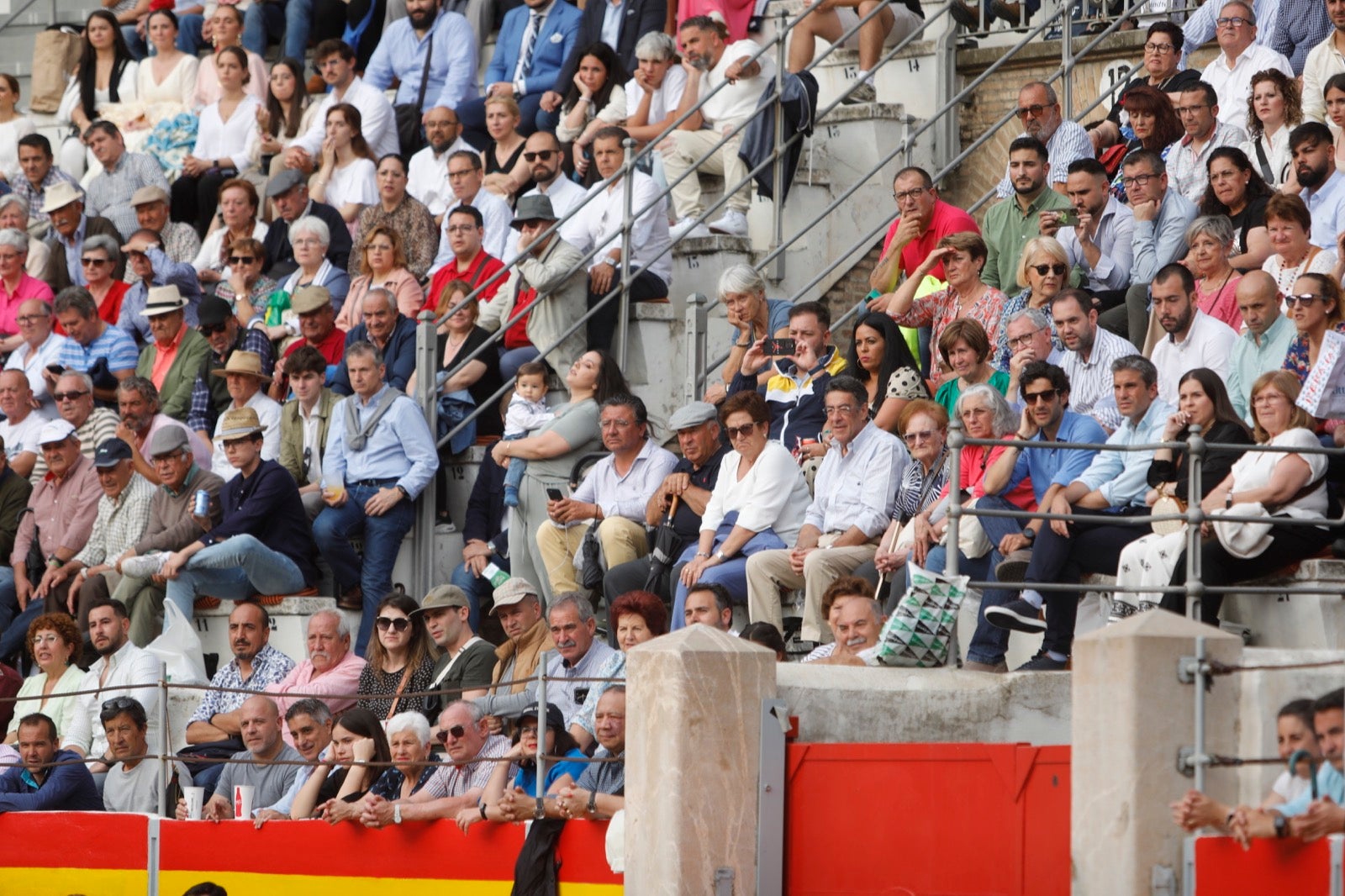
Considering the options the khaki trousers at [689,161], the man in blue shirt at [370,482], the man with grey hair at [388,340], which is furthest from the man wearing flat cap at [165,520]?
the khaki trousers at [689,161]

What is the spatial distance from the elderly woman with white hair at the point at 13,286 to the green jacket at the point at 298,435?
2954 mm

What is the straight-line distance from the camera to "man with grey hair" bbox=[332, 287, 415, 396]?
48.0 feet

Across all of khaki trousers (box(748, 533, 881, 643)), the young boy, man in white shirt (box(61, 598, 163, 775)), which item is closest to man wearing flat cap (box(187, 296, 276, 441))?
the young boy

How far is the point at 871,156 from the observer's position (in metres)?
15.6

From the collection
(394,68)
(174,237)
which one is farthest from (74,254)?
(394,68)

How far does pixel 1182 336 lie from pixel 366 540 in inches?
187

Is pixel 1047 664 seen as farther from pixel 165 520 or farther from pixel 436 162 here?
pixel 436 162

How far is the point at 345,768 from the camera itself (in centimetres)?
1130

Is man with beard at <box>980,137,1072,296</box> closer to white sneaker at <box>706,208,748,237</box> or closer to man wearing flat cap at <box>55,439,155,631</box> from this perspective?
white sneaker at <box>706,208,748,237</box>

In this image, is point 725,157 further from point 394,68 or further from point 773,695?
point 773,695

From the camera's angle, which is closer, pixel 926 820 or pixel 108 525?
pixel 926 820

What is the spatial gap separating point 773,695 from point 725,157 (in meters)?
6.96

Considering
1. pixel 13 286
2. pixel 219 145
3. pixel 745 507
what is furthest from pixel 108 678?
pixel 219 145

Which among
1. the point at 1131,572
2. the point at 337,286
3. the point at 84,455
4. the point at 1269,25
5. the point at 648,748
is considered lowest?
the point at 648,748
